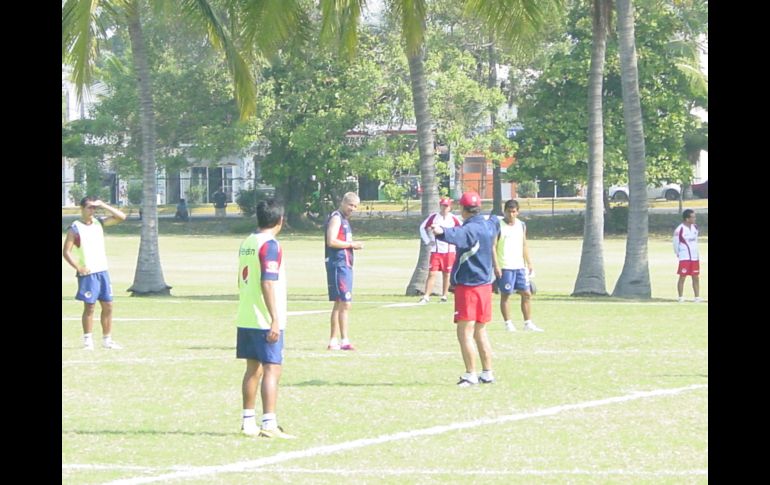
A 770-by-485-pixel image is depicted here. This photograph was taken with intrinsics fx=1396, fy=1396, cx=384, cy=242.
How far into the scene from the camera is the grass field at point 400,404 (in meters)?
9.14

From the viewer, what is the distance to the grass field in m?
9.14

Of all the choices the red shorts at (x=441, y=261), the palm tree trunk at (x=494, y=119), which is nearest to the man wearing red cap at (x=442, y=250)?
the red shorts at (x=441, y=261)

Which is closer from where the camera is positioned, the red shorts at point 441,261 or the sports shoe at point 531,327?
the sports shoe at point 531,327

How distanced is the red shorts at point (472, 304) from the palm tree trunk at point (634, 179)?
14771 millimetres

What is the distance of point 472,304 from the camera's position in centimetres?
1302

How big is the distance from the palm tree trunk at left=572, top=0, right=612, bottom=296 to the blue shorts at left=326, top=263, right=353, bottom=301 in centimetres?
1271

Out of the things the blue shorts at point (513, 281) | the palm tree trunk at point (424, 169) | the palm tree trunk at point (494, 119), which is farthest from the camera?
the palm tree trunk at point (494, 119)

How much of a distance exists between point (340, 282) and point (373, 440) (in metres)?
6.25

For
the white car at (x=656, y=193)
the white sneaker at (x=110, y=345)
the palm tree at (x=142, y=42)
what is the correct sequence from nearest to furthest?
the white sneaker at (x=110, y=345) < the palm tree at (x=142, y=42) < the white car at (x=656, y=193)

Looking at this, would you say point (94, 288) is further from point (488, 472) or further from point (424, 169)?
point (424, 169)

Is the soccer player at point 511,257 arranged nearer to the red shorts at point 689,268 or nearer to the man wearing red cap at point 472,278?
the man wearing red cap at point 472,278

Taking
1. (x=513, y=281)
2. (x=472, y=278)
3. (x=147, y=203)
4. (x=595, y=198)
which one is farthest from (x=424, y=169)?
(x=472, y=278)
